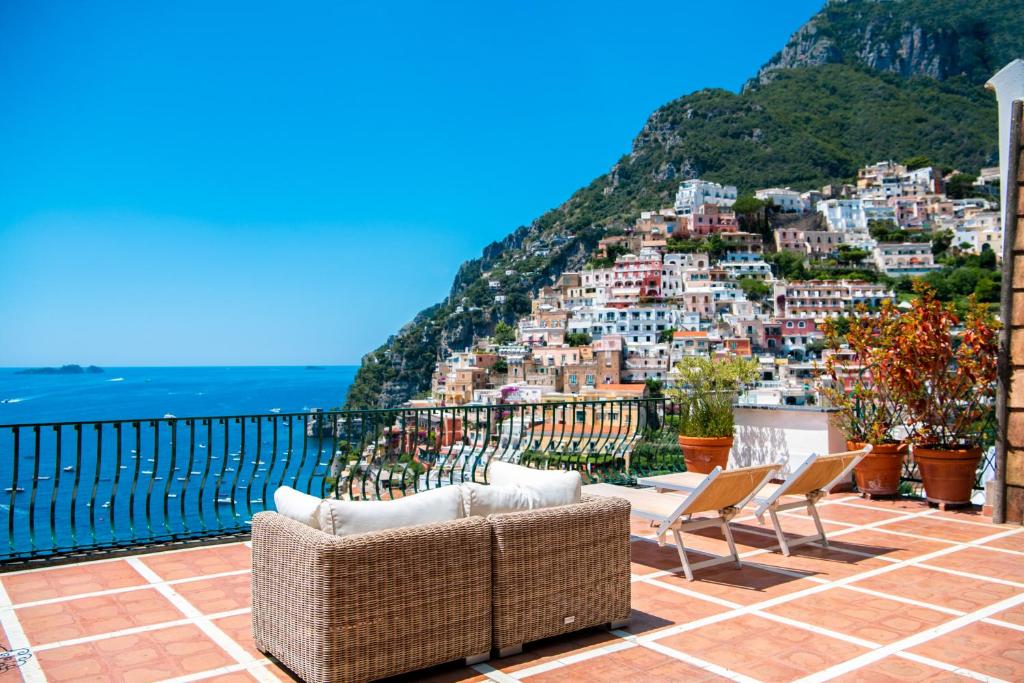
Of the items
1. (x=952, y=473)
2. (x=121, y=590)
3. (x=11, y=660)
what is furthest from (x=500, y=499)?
(x=952, y=473)

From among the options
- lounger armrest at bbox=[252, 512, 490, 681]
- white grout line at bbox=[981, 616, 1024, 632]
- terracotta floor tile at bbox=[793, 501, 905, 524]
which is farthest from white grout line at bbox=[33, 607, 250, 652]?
terracotta floor tile at bbox=[793, 501, 905, 524]

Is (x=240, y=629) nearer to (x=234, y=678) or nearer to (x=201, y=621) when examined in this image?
(x=201, y=621)

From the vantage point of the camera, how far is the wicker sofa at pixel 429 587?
9.73 feet

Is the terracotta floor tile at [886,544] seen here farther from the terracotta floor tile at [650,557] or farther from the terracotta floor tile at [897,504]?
the terracotta floor tile at [650,557]

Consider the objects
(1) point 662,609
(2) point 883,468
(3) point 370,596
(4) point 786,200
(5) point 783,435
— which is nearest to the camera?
(3) point 370,596

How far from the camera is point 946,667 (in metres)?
3.28

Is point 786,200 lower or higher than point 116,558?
higher

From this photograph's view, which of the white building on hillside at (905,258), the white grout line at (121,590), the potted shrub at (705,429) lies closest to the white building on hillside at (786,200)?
the white building on hillside at (905,258)

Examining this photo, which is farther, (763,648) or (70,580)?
(70,580)

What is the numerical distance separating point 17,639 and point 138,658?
696mm

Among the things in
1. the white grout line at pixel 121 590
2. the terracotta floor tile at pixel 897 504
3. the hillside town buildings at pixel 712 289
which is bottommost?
the white grout line at pixel 121 590

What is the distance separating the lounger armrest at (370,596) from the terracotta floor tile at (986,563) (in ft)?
10.6

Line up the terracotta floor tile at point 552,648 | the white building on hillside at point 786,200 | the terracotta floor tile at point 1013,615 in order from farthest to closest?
the white building on hillside at point 786,200, the terracotta floor tile at point 1013,615, the terracotta floor tile at point 552,648

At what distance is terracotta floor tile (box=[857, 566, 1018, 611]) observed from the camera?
4.19m
